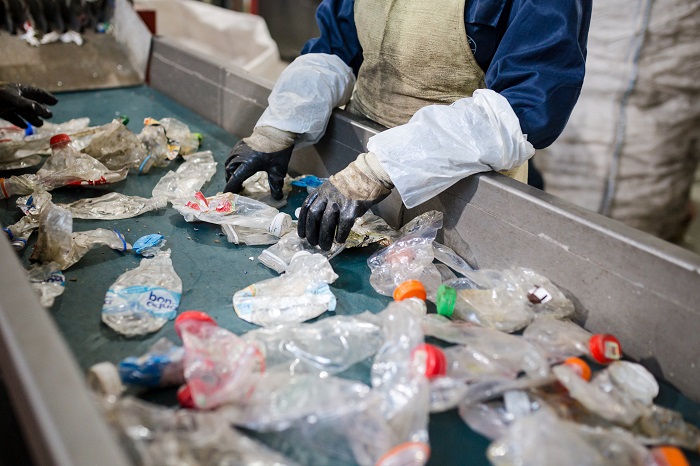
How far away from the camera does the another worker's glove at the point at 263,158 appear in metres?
1.78

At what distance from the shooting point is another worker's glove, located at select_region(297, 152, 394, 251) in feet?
4.72

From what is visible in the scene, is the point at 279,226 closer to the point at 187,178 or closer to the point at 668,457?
the point at 187,178

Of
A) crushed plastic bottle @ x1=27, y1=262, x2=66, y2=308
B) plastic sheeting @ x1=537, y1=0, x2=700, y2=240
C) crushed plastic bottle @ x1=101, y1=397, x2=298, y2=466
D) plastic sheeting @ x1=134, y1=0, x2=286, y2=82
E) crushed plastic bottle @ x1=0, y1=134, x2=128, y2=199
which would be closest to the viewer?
crushed plastic bottle @ x1=101, y1=397, x2=298, y2=466

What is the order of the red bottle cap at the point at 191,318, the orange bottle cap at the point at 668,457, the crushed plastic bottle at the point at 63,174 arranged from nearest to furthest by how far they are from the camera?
the orange bottle cap at the point at 668,457 < the red bottle cap at the point at 191,318 < the crushed plastic bottle at the point at 63,174

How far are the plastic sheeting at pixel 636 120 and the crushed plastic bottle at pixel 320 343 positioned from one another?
218cm

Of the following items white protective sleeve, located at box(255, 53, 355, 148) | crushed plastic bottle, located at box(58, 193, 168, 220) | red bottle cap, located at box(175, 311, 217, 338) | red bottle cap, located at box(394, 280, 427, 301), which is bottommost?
crushed plastic bottle, located at box(58, 193, 168, 220)

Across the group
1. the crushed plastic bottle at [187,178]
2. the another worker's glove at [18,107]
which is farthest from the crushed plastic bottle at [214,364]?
the another worker's glove at [18,107]

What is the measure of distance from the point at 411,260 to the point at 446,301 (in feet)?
0.69

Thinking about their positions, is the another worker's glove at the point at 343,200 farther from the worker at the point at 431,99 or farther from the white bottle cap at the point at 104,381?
the white bottle cap at the point at 104,381

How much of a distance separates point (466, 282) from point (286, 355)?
1.70 feet

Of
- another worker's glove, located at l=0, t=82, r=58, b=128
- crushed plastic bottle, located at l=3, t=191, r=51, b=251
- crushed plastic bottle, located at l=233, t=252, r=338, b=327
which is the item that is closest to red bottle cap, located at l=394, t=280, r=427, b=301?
crushed plastic bottle, located at l=233, t=252, r=338, b=327

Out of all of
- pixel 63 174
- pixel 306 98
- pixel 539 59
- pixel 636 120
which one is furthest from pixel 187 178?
pixel 636 120

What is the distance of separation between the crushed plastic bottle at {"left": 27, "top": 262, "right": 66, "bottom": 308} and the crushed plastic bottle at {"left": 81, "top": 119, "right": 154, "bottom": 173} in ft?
2.17

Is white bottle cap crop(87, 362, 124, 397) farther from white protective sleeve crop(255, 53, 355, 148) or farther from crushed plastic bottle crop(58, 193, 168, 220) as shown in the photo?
white protective sleeve crop(255, 53, 355, 148)
